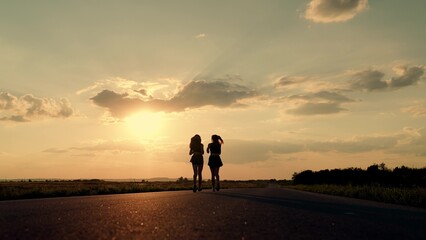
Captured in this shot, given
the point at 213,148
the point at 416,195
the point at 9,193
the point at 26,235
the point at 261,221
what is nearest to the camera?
the point at 26,235

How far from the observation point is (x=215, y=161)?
64.8 ft

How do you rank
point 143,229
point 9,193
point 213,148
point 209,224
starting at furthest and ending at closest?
point 213,148, point 9,193, point 209,224, point 143,229

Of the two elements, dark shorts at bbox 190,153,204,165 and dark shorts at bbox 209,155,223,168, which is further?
dark shorts at bbox 209,155,223,168

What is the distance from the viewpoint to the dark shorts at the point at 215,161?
19719 millimetres

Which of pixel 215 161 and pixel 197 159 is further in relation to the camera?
pixel 215 161

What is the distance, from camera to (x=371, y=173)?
35094 millimetres

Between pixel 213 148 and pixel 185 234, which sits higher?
pixel 213 148

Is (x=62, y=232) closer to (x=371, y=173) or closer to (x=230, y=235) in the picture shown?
(x=230, y=235)

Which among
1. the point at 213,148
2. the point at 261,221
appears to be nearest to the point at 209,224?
the point at 261,221

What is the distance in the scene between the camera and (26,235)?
4.72m

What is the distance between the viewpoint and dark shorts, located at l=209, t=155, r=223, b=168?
64.7 ft

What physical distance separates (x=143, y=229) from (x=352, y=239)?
7.97 feet

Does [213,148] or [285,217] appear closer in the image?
[285,217]

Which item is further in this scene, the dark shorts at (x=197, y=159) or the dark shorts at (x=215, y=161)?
the dark shorts at (x=215, y=161)
